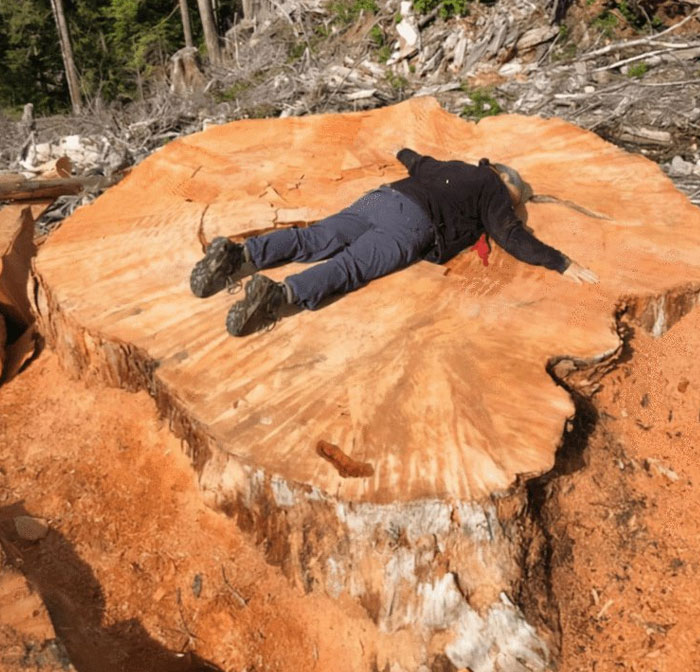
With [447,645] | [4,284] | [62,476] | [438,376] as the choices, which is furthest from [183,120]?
[447,645]

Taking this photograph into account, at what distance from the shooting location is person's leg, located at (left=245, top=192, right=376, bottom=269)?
9.08 ft

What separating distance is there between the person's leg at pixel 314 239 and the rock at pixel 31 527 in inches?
52.9

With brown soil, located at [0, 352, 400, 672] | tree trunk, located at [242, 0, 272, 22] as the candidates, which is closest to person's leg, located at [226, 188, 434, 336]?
brown soil, located at [0, 352, 400, 672]

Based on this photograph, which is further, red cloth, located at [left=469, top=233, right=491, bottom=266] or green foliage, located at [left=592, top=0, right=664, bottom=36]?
green foliage, located at [left=592, top=0, right=664, bottom=36]

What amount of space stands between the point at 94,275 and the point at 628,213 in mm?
2590

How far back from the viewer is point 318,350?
230cm

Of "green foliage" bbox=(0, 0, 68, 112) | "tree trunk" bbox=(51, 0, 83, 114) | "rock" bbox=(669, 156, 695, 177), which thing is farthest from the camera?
"green foliage" bbox=(0, 0, 68, 112)

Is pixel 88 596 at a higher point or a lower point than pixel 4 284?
lower

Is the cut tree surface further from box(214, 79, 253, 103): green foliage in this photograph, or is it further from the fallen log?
box(214, 79, 253, 103): green foliage

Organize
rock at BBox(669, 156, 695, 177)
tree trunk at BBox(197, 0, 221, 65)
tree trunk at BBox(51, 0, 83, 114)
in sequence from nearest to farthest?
rock at BBox(669, 156, 695, 177) → tree trunk at BBox(197, 0, 221, 65) → tree trunk at BBox(51, 0, 83, 114)

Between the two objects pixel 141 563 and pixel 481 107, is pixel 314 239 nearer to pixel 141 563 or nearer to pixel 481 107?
pixel 141 563

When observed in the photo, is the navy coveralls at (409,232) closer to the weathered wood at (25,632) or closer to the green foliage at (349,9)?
the weathered wood at (25,632)

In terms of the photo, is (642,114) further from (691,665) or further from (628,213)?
(691,665)

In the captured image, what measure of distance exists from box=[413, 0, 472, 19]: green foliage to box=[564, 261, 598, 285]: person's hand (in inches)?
252
